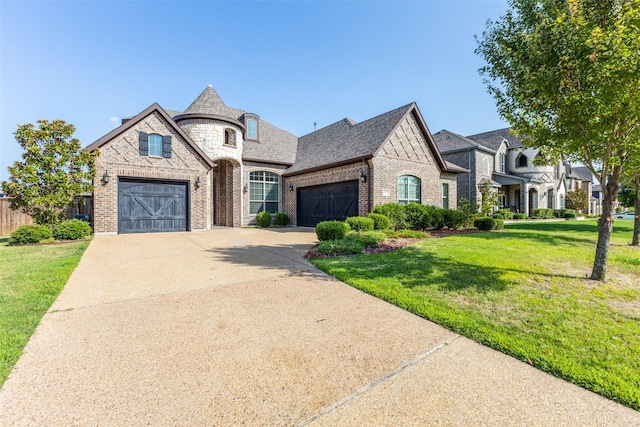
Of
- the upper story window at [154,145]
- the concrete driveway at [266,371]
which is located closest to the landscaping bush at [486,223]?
the concrete driveway at [266,371]

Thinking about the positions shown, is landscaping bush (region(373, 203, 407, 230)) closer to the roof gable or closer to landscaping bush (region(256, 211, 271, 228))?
landscaping bush (region(256, 211, 271, 228))

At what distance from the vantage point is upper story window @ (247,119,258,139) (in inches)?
771

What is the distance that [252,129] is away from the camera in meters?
19.7

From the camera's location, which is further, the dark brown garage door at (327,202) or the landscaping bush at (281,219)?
the landscaping bush at (281,219)

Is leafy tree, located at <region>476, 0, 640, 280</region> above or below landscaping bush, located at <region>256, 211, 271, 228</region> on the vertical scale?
above

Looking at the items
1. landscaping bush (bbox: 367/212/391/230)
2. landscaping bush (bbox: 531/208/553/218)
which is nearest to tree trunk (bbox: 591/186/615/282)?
landscaping bush (bbox: 367/212/391/230)

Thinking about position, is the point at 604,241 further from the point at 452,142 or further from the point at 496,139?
the point at 496,139

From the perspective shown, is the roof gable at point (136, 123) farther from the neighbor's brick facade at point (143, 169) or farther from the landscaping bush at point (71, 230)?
the landscaping bush at point (71, 230)

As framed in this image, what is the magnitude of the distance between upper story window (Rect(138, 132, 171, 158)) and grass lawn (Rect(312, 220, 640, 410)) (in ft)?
36.4

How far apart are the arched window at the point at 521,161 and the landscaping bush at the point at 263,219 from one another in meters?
27.2

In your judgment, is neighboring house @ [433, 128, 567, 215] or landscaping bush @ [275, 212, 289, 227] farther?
neighboring house @ [433, 128, 567, 215]

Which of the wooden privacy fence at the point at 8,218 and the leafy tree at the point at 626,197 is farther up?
the leafy tree at the point at 626,197

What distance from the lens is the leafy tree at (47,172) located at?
32.8ft

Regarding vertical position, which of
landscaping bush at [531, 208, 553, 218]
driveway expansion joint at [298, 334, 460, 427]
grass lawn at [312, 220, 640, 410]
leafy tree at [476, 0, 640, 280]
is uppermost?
leafy tree at [476, 0, 640, 280]
